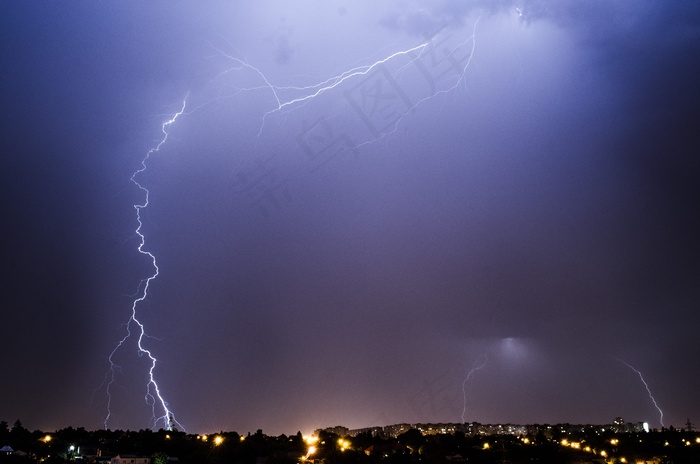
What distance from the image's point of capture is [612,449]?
3119cm

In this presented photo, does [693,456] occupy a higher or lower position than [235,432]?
lower

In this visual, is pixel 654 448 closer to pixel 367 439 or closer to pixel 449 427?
pixel 367 439

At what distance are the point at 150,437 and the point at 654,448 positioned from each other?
34196 millimetres

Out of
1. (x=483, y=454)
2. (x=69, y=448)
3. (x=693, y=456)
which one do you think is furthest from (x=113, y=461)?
(x=693, y=456)

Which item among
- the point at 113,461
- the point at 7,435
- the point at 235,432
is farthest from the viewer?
the point at 235,432

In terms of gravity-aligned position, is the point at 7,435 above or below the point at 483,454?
above

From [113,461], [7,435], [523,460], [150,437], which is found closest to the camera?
[523,460]

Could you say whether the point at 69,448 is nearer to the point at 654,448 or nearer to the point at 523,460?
the point at 523,460

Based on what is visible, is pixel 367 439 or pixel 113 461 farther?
pixel 367 439

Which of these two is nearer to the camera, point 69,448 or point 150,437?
point 69,448

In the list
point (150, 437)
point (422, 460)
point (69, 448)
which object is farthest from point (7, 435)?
point (422, 460)

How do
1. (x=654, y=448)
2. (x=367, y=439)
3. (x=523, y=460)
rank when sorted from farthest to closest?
(x=367, y=439), (x=654, y=448), (x=523, y=460)

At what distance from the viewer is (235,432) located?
4362 cm

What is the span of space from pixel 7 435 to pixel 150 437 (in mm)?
9086
